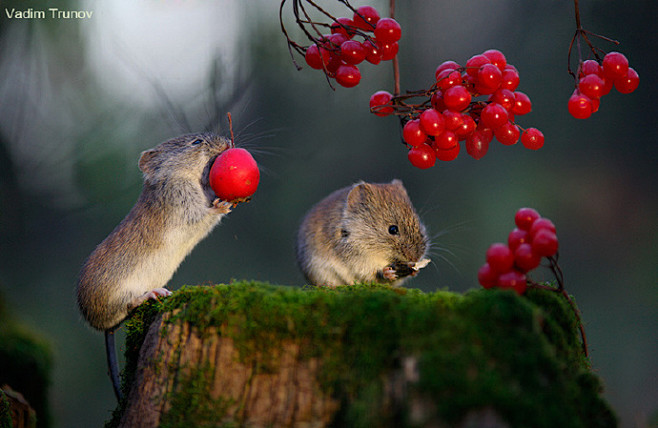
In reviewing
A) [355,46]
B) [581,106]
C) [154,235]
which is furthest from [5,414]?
[581,106]

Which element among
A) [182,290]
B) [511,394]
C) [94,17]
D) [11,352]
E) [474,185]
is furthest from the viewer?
[474,185]

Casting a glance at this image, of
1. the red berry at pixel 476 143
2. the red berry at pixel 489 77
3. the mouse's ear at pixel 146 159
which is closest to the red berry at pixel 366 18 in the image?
the red berry at pixel 489 77

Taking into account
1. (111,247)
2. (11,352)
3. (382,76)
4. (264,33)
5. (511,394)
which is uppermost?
(264,33)

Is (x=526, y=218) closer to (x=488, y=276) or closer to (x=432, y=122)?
(x=488, y=276)

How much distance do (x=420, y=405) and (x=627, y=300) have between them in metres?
5.07

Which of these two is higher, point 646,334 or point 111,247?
point 111,247

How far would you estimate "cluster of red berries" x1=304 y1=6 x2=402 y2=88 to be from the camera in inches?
83.7

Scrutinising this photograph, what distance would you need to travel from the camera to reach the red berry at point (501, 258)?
5.87 ft

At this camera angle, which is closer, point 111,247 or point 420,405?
point 420,405

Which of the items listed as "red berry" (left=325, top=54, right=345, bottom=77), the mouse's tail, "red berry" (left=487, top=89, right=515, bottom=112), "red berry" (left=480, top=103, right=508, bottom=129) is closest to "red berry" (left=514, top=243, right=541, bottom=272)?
"red berry" (left=480, top=103, right=508, bottom=129)

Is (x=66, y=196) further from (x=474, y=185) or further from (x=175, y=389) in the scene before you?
(x=474, y=185)

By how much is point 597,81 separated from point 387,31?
2.91ft

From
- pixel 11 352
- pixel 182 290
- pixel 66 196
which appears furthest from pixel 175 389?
pixel 66 196

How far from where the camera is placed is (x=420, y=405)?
1350 mm
